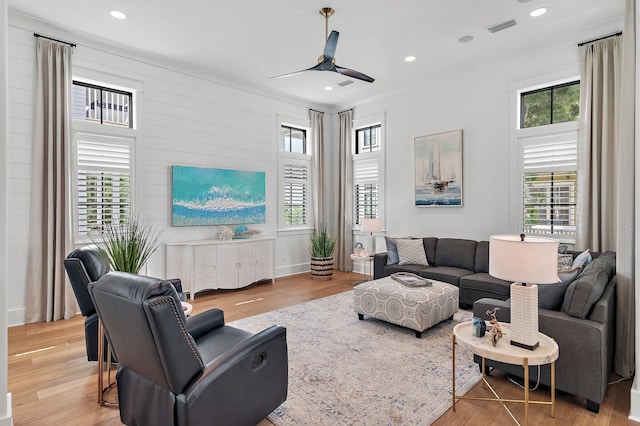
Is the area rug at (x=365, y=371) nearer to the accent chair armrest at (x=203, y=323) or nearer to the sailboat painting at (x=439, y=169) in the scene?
the accent chair armrest at (x=203, y=323)

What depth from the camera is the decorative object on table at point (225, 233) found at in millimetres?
5617

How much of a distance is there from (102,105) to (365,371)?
183 inches

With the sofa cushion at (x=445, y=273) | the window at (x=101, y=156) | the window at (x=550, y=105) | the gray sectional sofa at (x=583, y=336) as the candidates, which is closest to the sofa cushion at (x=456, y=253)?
the sofa cushion at (x=445, y=273)

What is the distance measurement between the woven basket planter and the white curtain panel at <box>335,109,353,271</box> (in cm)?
69

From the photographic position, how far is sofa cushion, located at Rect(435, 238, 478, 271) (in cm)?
500

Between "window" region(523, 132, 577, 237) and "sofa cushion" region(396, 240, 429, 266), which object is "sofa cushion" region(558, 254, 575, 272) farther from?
"sofa cushion" region(396, 240, 429, 266)

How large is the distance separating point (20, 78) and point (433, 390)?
17.3 ft

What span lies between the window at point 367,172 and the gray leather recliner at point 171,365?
4900 millimetres

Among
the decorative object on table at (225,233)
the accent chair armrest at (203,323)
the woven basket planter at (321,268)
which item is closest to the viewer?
the accent chair armrest at (203,323)

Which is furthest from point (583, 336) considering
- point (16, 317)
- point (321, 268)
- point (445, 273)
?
point (16, 317)

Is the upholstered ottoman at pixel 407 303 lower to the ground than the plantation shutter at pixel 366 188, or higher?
lower

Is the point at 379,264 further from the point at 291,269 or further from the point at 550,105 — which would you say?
the point at 550,105

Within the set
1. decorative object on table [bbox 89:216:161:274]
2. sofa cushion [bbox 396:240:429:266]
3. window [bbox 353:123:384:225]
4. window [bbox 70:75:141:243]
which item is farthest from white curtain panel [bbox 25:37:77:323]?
window [bbox 353:123:384:225]

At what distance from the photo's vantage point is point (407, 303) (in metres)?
3.57
